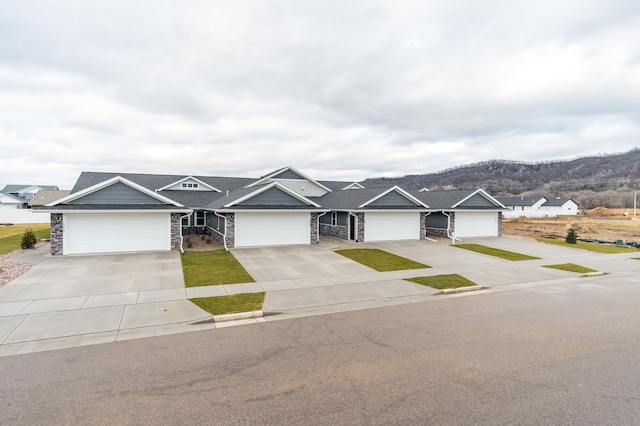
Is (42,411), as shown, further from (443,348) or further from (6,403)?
(443,348)

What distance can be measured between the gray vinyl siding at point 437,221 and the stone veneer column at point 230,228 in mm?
→ 16970

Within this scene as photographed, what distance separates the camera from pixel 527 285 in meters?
13.4

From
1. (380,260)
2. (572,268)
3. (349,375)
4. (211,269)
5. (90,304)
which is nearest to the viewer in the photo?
(349,375)

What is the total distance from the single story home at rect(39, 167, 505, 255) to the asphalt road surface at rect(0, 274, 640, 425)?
1391cm

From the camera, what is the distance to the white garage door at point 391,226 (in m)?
25.3

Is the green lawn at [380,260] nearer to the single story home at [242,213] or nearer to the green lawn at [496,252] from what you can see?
the single story home at [242,213]

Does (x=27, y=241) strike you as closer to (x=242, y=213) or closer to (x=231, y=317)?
(x=242, y=213)

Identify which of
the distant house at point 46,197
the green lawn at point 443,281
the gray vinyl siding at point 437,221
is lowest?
the green lawn at point 443,281

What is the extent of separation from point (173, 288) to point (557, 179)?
158m

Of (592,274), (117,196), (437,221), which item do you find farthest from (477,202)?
(117,196)

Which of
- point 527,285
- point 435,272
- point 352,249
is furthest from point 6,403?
point 352,249

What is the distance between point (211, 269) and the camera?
1501 cm

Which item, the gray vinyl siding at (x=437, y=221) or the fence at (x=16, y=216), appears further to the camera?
the fence at (x=16, y=216)

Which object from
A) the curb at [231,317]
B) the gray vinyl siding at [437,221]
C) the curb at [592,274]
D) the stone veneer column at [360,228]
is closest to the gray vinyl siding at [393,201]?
the stone veneer column at [360,228]
